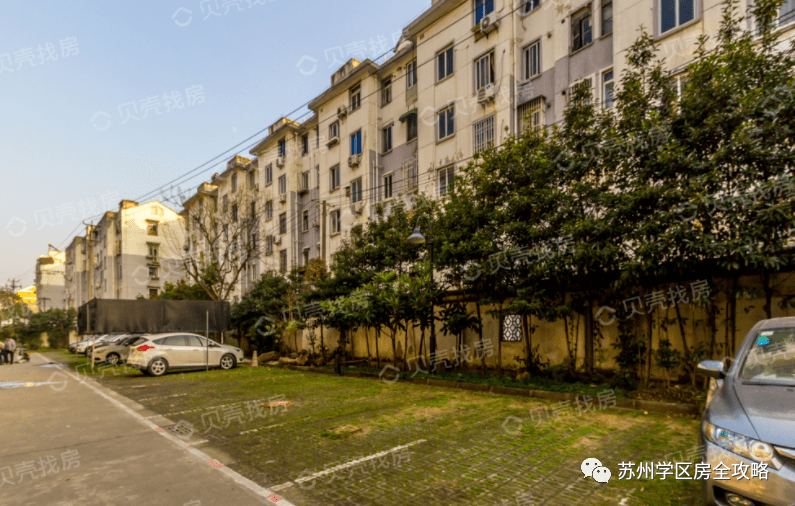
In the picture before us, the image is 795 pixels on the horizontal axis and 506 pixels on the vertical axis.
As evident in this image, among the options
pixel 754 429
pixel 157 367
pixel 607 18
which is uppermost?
pixel 607 18

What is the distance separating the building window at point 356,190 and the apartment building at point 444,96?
0.18 ft

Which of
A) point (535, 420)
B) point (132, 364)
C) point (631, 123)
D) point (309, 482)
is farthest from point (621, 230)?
point (132, 364)

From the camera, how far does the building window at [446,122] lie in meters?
18.9

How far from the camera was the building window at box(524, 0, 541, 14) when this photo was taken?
16.3 m

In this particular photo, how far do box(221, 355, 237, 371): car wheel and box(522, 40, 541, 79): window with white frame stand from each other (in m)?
15.7

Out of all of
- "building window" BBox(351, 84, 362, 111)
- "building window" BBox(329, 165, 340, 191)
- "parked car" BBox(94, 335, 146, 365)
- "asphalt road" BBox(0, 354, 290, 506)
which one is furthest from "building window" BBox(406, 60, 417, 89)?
"asphalt road" BBox(0, 354, 290, 506)

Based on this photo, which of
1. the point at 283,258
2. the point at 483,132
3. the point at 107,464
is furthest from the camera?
the point at 283,258

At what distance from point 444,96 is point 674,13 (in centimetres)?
901

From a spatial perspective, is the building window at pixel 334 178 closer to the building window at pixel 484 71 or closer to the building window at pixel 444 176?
the building window at pixel 444 176

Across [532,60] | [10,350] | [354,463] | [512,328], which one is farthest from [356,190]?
[10,350]

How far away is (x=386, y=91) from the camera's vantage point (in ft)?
77.4

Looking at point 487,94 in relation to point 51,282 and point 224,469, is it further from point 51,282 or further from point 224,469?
point 51,282

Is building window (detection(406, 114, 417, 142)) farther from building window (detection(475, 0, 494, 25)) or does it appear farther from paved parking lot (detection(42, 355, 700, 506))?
paved parking lot (detection(42, 355, 700, 506))

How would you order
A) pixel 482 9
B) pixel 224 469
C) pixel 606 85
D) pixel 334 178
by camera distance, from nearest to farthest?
pixel 224 469
pixel 606 85
pixel 482 9
pixel 334 178
